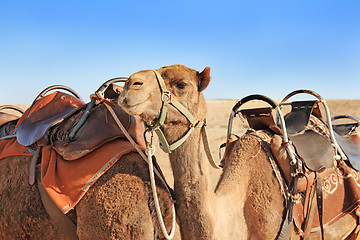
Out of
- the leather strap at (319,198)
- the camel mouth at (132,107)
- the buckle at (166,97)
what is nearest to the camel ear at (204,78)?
the buckle at (166,97)

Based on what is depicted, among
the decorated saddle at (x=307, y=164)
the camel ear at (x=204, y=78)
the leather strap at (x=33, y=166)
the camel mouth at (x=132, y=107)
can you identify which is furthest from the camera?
the decorated saddle at (x=307, y=164)

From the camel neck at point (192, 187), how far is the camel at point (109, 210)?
0.11 meters

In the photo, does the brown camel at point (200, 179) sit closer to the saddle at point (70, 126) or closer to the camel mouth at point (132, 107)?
the camel mouth at point (132, 107)

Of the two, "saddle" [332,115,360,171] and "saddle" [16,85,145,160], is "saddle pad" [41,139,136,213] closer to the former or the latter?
"saddle" [16,85,145,160]

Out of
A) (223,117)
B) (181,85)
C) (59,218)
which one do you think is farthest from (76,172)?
(223,117)

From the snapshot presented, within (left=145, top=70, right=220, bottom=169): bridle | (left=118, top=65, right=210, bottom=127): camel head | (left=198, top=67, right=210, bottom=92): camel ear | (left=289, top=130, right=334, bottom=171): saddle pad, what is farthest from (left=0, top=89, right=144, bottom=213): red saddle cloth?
(left=289, top=130, right=334, bottom=171): saddle pad

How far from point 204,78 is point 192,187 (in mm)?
915

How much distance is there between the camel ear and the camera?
306 centimetres

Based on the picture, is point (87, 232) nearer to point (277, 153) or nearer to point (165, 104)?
point (165, 104)

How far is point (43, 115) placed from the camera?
156 inches

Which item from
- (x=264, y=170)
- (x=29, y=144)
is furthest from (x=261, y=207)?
(x=29, y=144)

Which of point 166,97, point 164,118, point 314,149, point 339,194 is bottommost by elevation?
point 339,194

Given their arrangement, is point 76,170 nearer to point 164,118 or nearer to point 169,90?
point 164,118

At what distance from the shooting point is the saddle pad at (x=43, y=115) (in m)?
3.72
